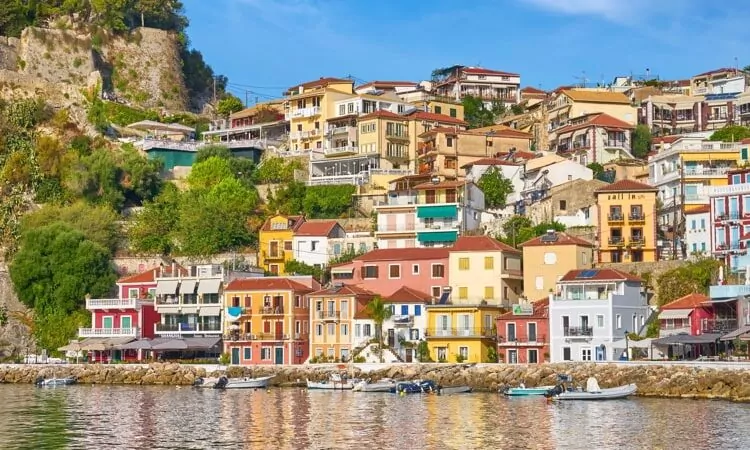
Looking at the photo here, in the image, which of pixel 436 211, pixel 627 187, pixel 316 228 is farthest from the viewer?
pixel 316 228

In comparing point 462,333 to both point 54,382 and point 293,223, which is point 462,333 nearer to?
point 293,223

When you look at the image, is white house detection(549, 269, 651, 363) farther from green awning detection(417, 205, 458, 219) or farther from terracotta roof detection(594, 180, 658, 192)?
green awning detection(417, 205, 458, 219)

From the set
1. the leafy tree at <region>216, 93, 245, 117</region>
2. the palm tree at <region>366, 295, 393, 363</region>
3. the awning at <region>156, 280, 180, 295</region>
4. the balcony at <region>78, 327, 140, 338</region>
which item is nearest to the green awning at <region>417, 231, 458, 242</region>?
the palm tree at <region>366, 295, 393, 363</region>

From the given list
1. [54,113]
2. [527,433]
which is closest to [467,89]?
[54,113]

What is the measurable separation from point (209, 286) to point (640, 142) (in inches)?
1163

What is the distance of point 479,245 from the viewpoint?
62469 mm

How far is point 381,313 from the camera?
61312 millimetres

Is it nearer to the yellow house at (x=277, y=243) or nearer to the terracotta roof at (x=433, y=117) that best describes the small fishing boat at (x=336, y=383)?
the yellow house at (x=277, y=243)

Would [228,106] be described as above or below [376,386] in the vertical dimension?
above

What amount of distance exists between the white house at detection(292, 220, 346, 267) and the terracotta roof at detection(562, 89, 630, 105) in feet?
74.7

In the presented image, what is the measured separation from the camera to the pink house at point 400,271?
63812mm

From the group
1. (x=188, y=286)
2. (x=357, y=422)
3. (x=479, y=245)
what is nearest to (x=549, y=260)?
(x=479, y=245)

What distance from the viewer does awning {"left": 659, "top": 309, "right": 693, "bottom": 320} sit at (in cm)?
5612

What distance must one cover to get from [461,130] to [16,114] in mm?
27802
